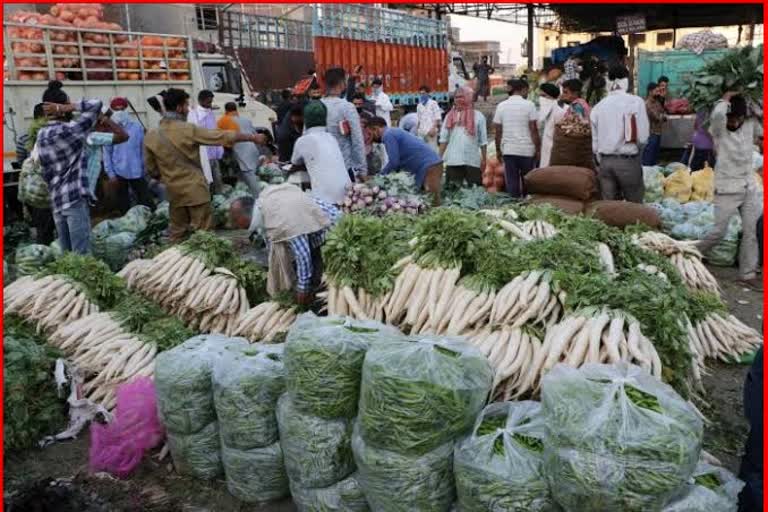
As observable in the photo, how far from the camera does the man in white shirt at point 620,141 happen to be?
7066mm

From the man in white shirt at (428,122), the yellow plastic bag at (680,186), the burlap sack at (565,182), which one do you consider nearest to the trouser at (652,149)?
the yellow plastic bag at (680,186)

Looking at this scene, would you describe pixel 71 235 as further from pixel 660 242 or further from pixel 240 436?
pixel 660 242

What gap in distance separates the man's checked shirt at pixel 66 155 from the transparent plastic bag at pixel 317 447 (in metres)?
4.09

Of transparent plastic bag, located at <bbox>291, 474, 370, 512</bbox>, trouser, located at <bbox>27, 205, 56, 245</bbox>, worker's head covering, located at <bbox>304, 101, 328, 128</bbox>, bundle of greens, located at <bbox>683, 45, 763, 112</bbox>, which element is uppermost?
bundle of greens, located at <bbox>683, 45, 763, 112</bbox>

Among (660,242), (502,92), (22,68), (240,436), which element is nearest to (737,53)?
(660,242)

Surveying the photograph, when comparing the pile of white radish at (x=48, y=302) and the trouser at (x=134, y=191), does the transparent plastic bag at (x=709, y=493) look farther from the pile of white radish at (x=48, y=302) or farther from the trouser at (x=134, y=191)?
the trouser at (x=134, y=191)

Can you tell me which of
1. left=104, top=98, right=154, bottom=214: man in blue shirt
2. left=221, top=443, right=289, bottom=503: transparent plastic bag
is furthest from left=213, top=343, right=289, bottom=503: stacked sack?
left=104, top=98, right=154, bottom=214: man in blue shirt

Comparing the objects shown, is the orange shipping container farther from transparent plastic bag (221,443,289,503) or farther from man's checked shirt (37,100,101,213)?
transparent plastic bag (221,443,289,503)

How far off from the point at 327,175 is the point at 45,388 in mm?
2817

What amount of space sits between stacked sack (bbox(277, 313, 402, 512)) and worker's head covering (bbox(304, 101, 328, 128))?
10.4 feet

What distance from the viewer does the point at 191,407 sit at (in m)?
3.42

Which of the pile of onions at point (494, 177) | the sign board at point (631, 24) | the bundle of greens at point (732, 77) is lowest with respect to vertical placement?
the pile of onions at point (494, 177)

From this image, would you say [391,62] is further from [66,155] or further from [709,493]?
[709,493]

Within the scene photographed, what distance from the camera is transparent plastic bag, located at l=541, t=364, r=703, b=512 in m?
2.17
